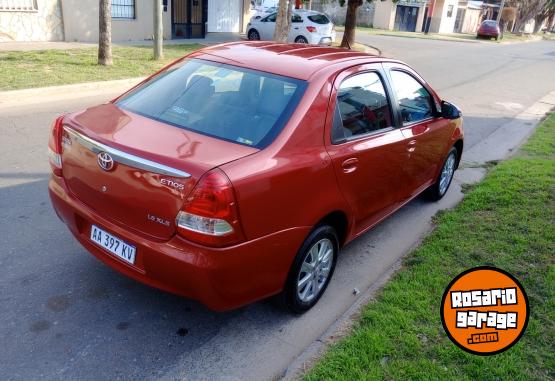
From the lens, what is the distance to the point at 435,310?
3359 mm

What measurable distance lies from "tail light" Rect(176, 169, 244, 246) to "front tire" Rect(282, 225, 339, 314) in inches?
25.8

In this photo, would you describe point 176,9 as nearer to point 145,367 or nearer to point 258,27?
point 258,27

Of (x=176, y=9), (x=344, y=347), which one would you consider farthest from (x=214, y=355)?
(x=176, y=9)

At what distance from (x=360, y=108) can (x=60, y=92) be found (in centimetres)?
721

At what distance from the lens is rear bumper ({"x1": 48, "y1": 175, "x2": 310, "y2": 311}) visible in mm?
2604

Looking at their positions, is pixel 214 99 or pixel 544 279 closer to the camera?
pixel 214 99

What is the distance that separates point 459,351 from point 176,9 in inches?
762

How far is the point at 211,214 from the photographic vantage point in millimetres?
2539

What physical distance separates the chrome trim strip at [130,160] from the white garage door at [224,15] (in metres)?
21.9

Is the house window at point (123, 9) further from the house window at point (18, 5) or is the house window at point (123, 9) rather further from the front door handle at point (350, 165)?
the front door handle at point (350, 165)

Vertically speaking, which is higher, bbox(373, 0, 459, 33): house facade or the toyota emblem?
bbox(373, 0, 459, 33): house facade

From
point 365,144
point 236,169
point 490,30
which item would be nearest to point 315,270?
point 365,144

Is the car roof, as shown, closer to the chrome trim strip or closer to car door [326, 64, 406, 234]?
car door [326, 64, 406, 234]

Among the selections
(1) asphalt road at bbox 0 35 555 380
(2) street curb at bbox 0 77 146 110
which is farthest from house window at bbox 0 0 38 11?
(1) asphalt road at bbox 0 35 555 380
